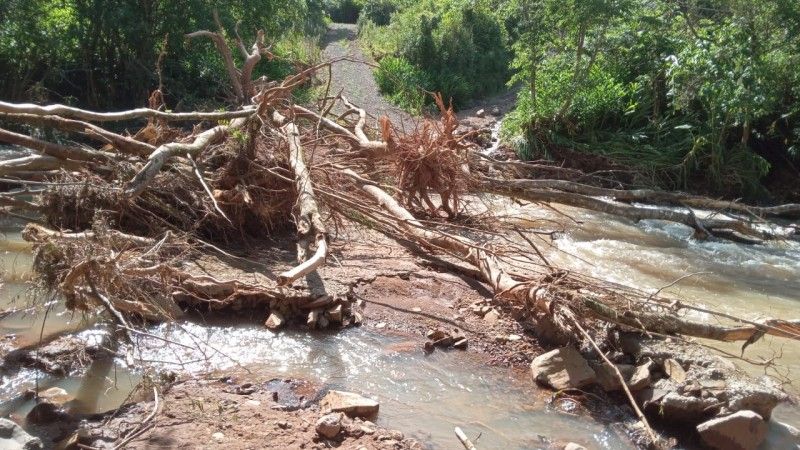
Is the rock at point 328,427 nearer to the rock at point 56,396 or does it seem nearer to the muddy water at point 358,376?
the muddy water at point 358,376

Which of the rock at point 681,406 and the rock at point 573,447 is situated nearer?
the rock at point 573,447

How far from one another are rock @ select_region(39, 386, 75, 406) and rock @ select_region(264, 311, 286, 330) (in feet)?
4.42

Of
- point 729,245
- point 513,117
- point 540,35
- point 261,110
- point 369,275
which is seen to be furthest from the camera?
point 513,117

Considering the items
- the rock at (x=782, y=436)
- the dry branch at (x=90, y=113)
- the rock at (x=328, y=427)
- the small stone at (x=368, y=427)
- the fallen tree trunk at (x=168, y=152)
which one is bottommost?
the rock at (x=782, y=436)

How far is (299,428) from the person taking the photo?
3.69 meters

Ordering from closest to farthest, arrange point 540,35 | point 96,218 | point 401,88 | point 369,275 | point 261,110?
point 96,218 < point 369,275 < point 261,110 < point 540,35 < point 401,88

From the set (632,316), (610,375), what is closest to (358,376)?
(610,375)

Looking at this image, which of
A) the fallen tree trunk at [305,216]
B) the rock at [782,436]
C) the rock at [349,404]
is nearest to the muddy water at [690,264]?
the rock at [782,436]

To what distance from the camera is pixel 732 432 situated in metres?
4.03

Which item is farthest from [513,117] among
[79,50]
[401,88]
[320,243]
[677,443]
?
[677,443]

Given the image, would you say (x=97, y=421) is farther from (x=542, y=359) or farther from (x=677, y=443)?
(x=677, y=443)

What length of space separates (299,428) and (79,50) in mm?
10304

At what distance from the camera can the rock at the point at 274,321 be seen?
16.0ft

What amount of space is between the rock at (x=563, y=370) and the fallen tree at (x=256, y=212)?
0.19 m
